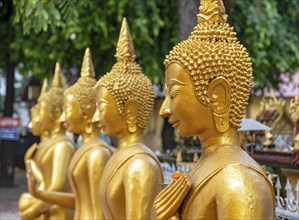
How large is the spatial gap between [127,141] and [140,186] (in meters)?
0.60

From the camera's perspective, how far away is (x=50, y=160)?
629cm

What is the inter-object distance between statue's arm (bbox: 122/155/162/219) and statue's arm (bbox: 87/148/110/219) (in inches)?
31.5

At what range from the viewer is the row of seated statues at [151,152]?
9.66ft

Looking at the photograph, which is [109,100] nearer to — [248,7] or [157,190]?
[157,190]

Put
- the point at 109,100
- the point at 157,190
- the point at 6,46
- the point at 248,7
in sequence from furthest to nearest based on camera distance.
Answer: the point at 6,46, the point at 248,7, the point at 109,100, the point at 157,190

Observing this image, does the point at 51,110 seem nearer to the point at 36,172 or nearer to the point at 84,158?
the point at 36,172

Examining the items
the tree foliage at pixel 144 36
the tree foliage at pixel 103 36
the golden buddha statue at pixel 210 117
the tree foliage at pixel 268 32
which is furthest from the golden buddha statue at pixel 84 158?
the tree foliage at pixel 268 32

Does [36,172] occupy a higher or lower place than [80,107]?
lower

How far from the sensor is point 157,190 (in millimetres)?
4160

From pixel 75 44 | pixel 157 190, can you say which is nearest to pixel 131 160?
pixel 157 190

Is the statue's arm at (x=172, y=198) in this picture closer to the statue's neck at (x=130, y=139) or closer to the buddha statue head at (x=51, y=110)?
the statue's neck at (x=130, y=139)

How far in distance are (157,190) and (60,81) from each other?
331cm

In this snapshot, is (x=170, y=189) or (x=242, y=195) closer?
(x=242, y=195)

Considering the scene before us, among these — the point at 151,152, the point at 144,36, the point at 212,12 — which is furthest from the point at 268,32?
the point at 212,12
